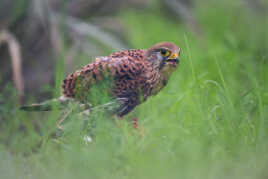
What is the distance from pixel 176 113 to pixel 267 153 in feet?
3.67

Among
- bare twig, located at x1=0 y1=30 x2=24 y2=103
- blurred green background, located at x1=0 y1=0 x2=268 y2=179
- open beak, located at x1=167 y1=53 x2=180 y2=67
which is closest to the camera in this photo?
blurred green background, located at x1=0 y1=0 x2=268 y2=179

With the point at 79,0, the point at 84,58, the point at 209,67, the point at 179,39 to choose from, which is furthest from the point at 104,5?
the point at 179,39

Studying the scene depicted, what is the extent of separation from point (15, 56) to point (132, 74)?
85.7 inches

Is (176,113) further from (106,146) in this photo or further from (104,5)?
(104,5)

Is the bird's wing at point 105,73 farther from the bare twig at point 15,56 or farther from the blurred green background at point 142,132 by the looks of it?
the bare twig at point 15,56

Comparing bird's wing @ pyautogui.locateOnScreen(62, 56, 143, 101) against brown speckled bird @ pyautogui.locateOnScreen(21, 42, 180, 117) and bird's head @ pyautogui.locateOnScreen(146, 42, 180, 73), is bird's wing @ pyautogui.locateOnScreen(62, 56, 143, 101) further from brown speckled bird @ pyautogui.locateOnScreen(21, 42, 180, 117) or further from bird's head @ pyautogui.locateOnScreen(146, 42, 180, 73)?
bird's head @ pyautogui.locateOnScreen(146, 42, 180, 73)

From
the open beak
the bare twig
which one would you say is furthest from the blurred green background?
the open beak

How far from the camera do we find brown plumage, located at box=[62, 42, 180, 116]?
304 cm

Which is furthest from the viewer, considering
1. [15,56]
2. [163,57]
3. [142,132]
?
[15,56]

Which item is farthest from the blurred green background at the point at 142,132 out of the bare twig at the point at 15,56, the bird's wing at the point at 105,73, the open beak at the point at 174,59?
the bird's wing at the point at 105,73

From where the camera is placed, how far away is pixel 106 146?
8.46 feet

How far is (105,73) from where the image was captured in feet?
9.95

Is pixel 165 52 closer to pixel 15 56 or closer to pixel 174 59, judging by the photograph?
pixel 174 59

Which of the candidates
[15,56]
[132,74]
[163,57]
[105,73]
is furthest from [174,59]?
[15,56]
